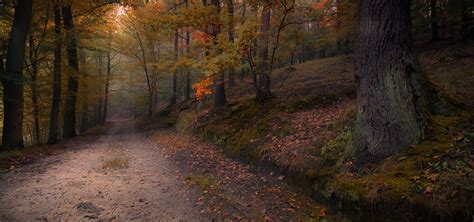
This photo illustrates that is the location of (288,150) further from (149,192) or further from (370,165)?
(149,192)

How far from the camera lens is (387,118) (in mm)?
4645

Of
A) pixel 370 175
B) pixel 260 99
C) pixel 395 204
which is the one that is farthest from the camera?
pixel 260 99

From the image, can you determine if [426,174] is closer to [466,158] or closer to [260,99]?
[466,158]

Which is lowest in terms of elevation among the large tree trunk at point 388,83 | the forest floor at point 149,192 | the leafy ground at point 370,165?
the forest floor at point 149,192

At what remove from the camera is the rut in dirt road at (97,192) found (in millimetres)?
4719

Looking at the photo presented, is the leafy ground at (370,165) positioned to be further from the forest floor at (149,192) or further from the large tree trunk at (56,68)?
the large tree trunk at (56,68)

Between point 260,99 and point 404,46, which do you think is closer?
point 404,46

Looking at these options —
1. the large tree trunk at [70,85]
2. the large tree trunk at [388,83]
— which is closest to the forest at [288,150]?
the large tree trunk at [388,83]

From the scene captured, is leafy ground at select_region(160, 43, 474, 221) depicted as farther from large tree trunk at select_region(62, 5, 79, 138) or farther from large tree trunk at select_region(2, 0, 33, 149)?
large tree trunk at select_region(62, 5, 79, 138)

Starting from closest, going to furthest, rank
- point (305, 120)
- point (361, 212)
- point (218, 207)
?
1. point (361, 212)
2. point (218, 207)
3. point (305, 120)

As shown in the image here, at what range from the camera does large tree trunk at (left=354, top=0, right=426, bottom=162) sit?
15.1 feet

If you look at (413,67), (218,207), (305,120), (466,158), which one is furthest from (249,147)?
(466,158)

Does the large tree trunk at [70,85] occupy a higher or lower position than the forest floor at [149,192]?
higher

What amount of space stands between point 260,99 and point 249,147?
126 inches
